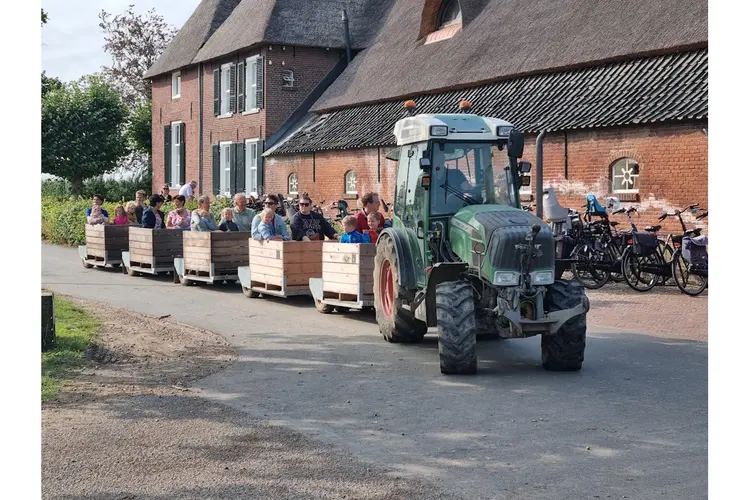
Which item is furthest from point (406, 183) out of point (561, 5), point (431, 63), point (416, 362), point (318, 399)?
point (431, 63)

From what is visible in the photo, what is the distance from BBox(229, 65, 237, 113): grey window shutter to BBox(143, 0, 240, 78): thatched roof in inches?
120

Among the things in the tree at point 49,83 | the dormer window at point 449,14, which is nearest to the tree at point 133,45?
the tree at point 49,83

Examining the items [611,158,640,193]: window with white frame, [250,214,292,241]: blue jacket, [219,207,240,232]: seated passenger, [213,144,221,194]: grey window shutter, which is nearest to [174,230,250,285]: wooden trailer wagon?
[219,207,240,232]: seated passenger

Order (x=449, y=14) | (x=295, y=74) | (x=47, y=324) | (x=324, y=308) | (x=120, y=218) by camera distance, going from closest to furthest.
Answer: (x=47, y=324)
(x=324, y=308)
(x=120, y=218)
(x=449, y=14)
(x=295, y=74)

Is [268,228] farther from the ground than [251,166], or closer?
closer

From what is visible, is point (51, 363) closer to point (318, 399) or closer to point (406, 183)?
point (318, 399)

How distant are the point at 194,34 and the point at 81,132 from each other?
11223 millimetres

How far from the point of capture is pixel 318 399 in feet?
27.4

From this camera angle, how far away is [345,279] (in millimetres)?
13445

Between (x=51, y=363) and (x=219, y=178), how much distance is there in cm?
2960

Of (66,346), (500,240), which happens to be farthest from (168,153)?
(500,240)

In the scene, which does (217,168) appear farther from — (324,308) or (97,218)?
(324,308)

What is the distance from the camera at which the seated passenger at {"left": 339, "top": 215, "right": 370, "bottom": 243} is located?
13.7 meters

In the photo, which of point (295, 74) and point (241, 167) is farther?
point (241, 167)
